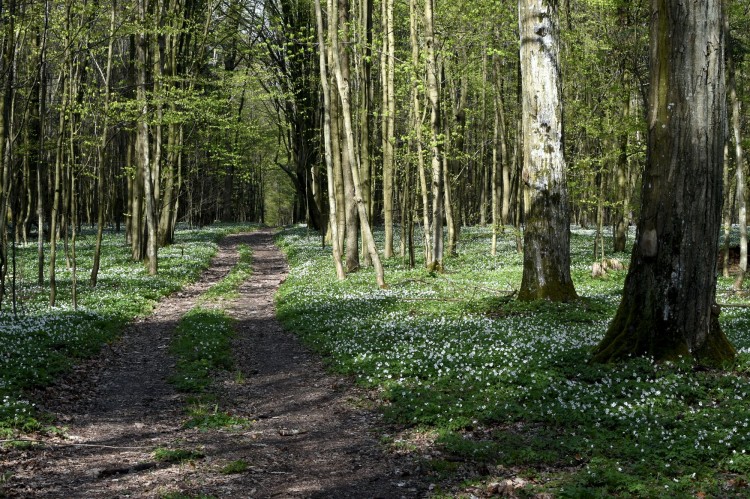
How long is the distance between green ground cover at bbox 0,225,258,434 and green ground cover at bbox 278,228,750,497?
5.20 meters

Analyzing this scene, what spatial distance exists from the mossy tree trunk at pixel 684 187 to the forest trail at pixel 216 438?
463 cm

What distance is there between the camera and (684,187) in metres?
9.24

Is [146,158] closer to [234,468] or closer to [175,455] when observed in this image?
[175,455]

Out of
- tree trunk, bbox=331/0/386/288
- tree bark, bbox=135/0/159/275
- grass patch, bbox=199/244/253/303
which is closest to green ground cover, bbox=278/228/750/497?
tree trunk, bbox=331/0/386/288

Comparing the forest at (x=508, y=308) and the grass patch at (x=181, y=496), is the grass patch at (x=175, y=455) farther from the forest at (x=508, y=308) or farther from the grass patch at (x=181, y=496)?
the grass patch at (x=181, y=496)

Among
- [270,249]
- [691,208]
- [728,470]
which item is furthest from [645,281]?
[270,249]

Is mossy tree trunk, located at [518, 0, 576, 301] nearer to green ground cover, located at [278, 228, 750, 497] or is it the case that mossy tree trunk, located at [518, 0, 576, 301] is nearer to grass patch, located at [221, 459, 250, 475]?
green ground cover, located at [278, 228, 750, 497]

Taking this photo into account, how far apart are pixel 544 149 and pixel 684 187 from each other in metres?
5.63

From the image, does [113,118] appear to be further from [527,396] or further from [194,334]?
[527,396]

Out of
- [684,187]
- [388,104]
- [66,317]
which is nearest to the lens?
[684,187]

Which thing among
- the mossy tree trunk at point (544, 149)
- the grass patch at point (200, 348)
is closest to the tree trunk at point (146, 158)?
the grass patch at point (200, 348)

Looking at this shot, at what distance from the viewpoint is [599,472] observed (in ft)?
21.6

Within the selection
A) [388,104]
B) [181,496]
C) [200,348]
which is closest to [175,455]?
[181,496]

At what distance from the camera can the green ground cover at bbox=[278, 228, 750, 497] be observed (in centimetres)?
659
